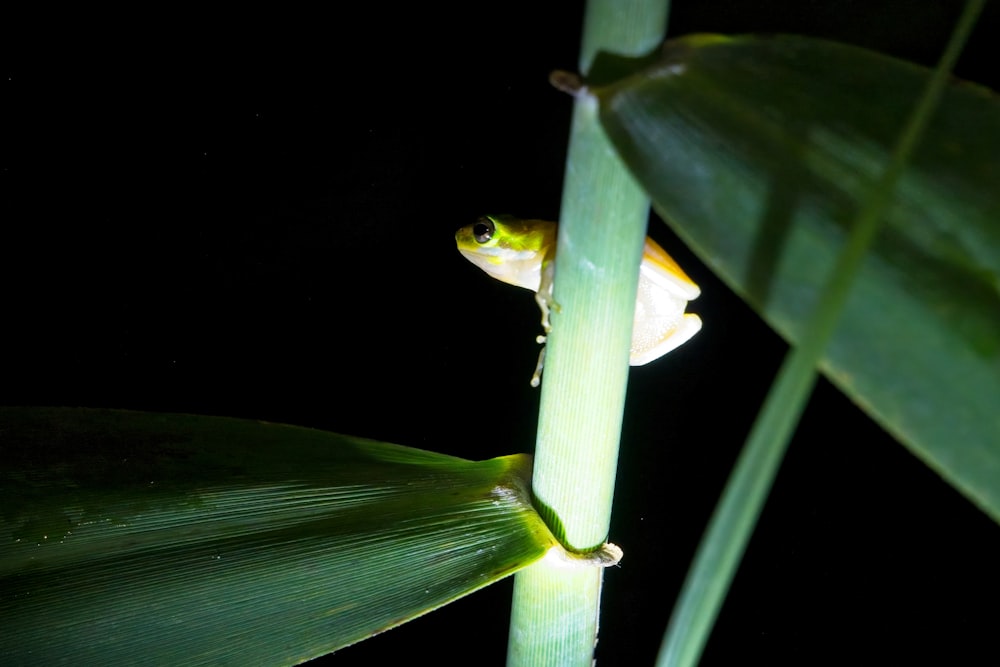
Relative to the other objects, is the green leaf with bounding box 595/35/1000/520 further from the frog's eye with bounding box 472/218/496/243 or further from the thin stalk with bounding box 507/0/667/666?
the frog's eye with bounding box 472/218/496/243

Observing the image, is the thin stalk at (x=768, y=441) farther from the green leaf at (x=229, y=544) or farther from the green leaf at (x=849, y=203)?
the green leaf at (x=229, y=544)

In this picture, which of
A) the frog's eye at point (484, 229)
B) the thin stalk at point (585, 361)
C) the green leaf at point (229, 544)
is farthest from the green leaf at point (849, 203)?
the frog's eye at point (484, 229)

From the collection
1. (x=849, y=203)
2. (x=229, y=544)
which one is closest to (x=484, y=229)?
(x=229, y=544)

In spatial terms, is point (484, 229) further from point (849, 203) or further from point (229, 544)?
point (849, 203)

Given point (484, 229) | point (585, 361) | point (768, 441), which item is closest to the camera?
point (768, 441)

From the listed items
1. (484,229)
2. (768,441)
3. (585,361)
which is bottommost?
(484,229)

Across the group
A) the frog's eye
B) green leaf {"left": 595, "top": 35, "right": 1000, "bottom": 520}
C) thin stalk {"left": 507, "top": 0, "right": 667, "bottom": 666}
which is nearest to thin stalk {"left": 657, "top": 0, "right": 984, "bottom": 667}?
green leaf {"left": 595, "top": 35, "right": 1000, "bottom": 520}

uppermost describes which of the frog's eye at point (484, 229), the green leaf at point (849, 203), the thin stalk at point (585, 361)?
the green leaf at point (849, 203)

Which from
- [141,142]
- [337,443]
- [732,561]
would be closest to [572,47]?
[141,142]
